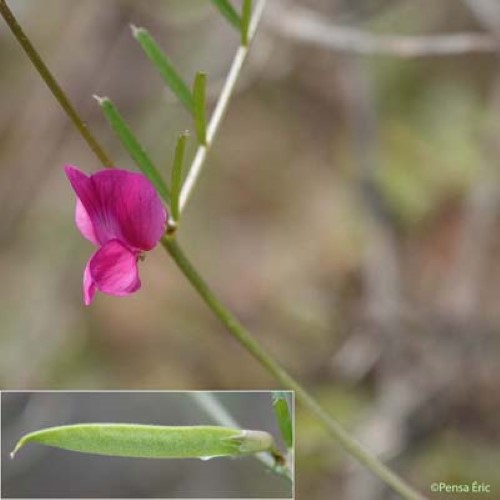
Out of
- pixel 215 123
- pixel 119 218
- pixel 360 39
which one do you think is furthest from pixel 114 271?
pixel 360 39

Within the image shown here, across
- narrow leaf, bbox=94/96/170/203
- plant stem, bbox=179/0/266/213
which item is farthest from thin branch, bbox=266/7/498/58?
narrow leaf, bbox=94/96/170/203

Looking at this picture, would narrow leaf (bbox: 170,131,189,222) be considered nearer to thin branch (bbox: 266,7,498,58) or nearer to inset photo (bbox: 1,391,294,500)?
inset photo (bbox: 1,391,294,500)

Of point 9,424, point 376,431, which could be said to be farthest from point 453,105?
point 9,424

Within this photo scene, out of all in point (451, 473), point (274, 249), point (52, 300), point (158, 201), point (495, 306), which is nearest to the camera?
point (158, 201)

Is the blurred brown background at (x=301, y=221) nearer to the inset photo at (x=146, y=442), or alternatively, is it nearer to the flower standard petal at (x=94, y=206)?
the inset photo at (x=146, y=442)

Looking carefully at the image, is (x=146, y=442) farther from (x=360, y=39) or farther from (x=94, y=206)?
(x=360, y=39)

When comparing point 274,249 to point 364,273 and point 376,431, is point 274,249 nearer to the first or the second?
point 364,273

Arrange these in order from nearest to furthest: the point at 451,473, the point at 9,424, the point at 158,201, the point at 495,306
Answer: the point at 158,201 → the point at 9,424 → the point at 451,473 → the point at 495,306
